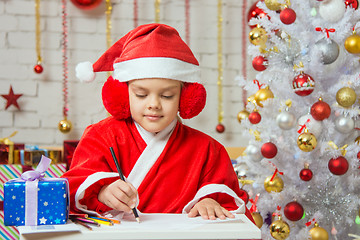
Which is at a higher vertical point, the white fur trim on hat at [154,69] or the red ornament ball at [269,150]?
the white fur trim on hat at [154,69]

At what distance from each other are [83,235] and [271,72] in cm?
154

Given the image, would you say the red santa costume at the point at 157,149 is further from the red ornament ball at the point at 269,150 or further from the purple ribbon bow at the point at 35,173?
the red ornament ball at the point at 269,150

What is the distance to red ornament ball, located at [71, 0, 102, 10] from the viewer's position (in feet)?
10.0

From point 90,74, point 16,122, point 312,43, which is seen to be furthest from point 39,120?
point 312,43

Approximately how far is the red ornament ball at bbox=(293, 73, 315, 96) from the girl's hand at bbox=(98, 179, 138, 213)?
1.12 m

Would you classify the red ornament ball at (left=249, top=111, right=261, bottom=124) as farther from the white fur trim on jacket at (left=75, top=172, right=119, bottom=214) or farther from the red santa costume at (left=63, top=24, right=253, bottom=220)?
the white fur trim on jacket at (left=75, top=172, right=119, bottom=214)

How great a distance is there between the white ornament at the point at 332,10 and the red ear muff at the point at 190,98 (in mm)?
932

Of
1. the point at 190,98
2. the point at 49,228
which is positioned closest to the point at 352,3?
the point at 190,98

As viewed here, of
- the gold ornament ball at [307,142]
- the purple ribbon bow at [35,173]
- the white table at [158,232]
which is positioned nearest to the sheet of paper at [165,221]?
the white table at [158,232]

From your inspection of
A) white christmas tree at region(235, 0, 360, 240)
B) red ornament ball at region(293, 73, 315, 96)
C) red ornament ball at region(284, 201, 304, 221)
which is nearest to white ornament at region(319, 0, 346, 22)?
white christmas tree at region(235, 0, 360, 240)

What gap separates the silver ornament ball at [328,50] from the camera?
2232 millimetres

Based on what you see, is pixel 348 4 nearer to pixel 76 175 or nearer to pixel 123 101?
pixel 123 101

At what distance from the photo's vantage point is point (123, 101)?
60.6 inches

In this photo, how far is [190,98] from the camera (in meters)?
1.53
